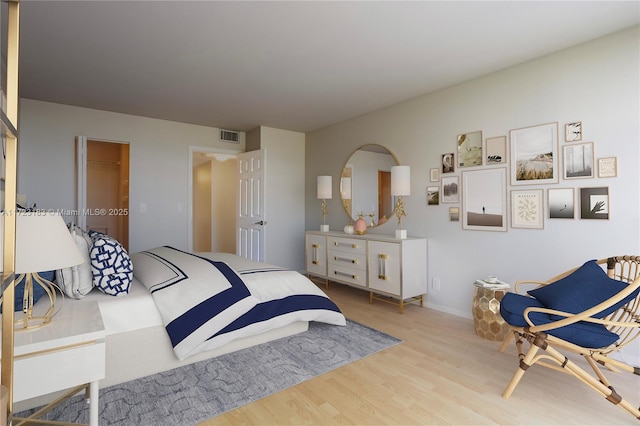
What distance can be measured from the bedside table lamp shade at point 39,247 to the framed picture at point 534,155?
333cm

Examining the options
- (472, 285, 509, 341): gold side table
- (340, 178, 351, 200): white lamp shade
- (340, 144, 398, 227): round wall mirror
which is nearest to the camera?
(472, 285, 509, 341): gold side table

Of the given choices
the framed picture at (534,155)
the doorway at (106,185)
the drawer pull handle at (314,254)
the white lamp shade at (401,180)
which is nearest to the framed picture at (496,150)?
the framed picture at (534,155)

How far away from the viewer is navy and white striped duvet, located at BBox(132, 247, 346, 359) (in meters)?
2.16

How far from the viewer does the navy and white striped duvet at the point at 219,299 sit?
216cm

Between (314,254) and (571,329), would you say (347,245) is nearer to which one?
(314,254)

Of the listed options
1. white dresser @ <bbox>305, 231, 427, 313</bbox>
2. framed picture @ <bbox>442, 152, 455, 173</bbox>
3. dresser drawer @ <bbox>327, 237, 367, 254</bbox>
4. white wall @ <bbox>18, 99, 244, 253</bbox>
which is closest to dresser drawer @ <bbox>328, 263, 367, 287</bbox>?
white dresser @ <bbox>305, 231, 427, 313</bbox>

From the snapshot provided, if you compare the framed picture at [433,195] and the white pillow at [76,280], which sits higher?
the framed picture at [433,195]

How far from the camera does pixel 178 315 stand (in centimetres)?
215

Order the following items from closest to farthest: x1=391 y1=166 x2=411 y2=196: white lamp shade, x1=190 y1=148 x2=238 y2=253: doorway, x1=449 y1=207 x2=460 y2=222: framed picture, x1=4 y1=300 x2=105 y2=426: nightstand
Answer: x1=4 y1=300 x2=105 y2=426: nightstand < x1=449 y1=207 x2=460 y2=222: framed picture < x1=391 y1=166 x2=411 y2=196: white lamp shade < x1=190 y1=148 x2=238 y2=253: doorway

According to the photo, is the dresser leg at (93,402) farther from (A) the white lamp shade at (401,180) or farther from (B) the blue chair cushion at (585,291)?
(A) the white lamp shade at (401,180)

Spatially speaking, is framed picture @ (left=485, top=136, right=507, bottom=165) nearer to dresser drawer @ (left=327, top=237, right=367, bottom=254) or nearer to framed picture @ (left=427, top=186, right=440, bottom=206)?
framed picture @ (left=427, top=186, right=440, bottom=206)

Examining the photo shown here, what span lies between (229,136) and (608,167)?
4.78 m

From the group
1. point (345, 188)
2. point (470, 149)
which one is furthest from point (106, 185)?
point (470, 149)

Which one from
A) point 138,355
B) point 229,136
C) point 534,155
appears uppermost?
Answer: point 229,136
